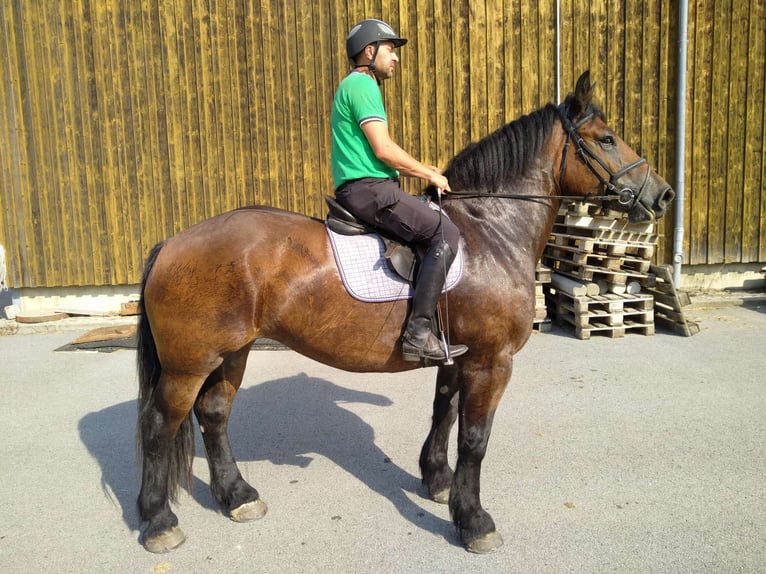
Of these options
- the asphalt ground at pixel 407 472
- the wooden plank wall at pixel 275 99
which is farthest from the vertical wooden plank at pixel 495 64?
the asphalt ground at pixel 407 472

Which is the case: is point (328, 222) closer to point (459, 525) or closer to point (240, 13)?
point (459, 525)

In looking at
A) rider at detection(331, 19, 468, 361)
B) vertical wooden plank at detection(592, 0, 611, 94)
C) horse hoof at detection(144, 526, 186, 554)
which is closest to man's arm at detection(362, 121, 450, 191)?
rider at detection(331, 19, 468, 361)

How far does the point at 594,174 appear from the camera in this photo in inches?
130

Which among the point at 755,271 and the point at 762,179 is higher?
Answer: the point at 762,179

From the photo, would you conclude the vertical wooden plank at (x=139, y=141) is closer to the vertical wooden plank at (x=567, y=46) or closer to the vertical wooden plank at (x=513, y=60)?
the vertical wooden plank at (x=513, y=60)

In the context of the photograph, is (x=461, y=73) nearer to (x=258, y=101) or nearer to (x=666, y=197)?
(x=258, y=101)

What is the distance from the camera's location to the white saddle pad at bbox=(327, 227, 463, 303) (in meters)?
3.03

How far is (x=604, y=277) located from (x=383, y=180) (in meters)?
5.28

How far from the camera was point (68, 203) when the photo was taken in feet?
27.6

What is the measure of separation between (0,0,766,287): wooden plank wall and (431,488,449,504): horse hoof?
→ 559 cm

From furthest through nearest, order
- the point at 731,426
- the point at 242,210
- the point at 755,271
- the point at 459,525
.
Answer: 1. the point at 755,271
2. the point at 731,426
3. the point at 242,210
4. the point at 459,525

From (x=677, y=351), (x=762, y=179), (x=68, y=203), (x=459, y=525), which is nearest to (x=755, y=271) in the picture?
(x=762, y=179)

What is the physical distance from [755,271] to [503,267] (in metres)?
7.66

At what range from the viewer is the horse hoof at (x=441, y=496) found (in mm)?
3547
